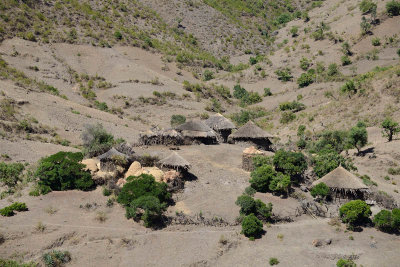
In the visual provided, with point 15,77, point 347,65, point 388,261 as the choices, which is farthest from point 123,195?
point 347,65

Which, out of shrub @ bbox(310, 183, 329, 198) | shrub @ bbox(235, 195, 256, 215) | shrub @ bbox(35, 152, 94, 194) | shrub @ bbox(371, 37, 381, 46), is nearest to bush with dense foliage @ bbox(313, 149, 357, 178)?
shrub @ bbox(310, 183, 329, 198)

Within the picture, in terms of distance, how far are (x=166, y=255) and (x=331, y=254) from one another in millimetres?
9600

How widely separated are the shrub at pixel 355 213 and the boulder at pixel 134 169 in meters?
15.2

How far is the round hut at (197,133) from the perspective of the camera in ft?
133

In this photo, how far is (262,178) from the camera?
28641 millimetres

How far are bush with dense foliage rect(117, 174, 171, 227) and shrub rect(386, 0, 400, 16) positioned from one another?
229ft

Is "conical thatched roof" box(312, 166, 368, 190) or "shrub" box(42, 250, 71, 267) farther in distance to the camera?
"conical thatched roof" box(312, 166, 368, 190)

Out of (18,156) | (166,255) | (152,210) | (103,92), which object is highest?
(103,92)

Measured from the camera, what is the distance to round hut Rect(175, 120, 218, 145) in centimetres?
4044

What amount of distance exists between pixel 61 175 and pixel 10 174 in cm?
406

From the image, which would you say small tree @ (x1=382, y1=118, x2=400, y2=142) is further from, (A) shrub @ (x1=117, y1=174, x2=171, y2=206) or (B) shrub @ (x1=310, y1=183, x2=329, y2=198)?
(A) shrub @ (x1=117, y1=174, x2=171, y2=206)

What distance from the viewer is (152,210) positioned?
24406mm

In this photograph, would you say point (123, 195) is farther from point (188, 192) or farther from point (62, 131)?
point (62, 131)

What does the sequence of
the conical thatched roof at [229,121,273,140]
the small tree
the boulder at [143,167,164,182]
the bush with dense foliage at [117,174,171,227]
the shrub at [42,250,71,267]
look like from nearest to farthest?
the shrub at [42,250,71,267] → the bush with dense foliage at [117,174,171,227] → the boulder at [143,167,164,182] → the small tree → the conical thatched roof at [229,121,273,140]
